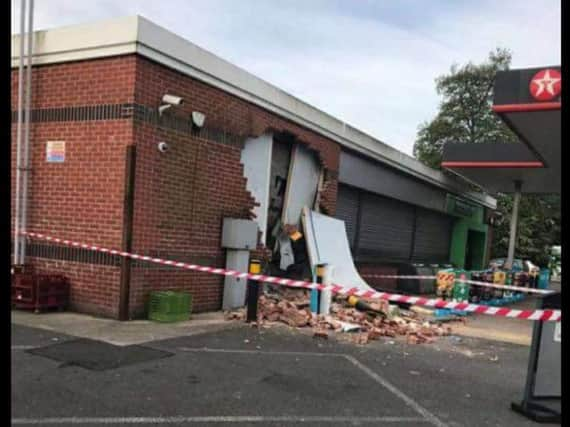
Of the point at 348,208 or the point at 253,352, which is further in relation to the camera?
the point at 348,208

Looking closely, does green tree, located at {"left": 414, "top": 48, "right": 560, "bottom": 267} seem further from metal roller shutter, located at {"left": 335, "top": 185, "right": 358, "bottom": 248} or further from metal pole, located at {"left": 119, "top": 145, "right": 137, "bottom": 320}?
metal pole, located at {"left": 119, "top": 145, "right": 137, "bottom": 320}

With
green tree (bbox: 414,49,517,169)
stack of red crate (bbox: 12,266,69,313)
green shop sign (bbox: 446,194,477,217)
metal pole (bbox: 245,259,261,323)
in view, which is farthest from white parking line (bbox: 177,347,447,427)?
green tree (bbox: 414,49,517,169)

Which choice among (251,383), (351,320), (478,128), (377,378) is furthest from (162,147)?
(478,128)

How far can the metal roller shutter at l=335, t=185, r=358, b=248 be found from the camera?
50.1 feet

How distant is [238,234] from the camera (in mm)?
9961

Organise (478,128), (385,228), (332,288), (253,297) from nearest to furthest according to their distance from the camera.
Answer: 1. (332,288)
2. (253,297)
3. (385,228)
4. (478,128)

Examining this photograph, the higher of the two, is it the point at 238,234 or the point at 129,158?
the point at 129,158

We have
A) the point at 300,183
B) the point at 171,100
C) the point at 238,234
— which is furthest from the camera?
the point at 300,183

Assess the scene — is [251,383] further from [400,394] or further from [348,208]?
[348,208]

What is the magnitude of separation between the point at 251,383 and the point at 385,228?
13357 mm

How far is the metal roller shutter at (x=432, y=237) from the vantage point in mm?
21208

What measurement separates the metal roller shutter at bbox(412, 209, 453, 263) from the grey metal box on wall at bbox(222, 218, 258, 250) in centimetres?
1184

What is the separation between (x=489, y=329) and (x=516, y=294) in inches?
350

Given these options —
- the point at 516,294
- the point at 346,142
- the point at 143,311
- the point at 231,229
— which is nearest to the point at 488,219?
the point at 516,294
